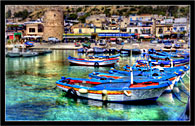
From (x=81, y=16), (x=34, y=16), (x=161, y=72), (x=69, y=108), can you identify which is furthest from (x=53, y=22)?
(x=69, y=108)

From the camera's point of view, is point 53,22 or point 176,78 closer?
point 176,78

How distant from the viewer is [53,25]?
44281 mm

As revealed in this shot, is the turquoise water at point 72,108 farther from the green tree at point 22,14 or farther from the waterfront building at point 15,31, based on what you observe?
the green tree at point 22,14

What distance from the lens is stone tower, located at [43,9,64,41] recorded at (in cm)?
4394

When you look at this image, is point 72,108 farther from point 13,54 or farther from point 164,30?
point 164,30

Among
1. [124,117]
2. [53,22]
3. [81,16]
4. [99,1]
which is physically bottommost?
[124,117]

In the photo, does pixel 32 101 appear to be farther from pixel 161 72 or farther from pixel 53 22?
pixel 53 22

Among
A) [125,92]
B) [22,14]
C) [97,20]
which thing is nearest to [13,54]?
[125,92]

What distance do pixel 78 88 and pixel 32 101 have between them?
212 centimetres

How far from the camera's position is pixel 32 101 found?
10641mm

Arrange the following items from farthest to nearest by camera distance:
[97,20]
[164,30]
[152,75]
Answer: [97,20], [164,30], [152,75]

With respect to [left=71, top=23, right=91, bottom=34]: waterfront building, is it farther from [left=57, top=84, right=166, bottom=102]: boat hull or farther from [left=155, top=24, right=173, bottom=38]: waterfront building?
[left=57, top=84, right=166, bottom=102]: boat hull

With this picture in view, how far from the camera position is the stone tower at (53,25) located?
4394 centimetres

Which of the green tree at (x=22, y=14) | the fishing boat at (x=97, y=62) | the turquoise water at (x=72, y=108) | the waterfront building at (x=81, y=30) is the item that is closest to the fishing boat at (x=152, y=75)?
the turquoise water at (x=72, y=108)
